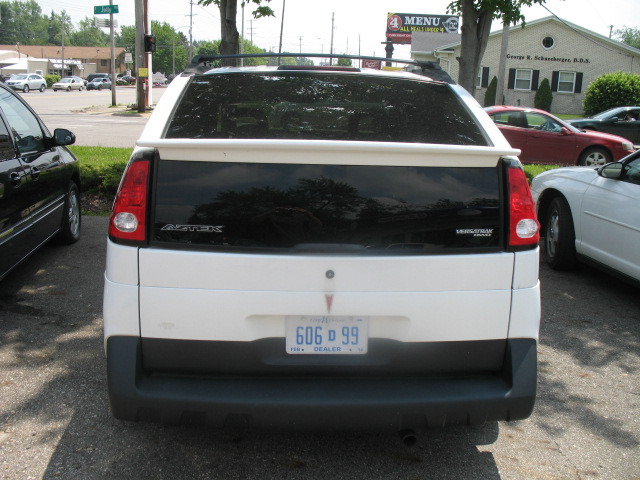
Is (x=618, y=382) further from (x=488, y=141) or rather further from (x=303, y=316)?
(x=303, y=316)

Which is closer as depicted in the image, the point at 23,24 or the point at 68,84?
the point at 68,84

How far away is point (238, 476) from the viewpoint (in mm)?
2969

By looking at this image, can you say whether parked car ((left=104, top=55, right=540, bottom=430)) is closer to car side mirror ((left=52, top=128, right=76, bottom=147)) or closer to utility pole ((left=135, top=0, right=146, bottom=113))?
car side mirror ((left=52, top=128, right=76, bottom=147))

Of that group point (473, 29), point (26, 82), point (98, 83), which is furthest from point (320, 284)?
point (98, 83)

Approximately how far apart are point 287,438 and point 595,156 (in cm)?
1354

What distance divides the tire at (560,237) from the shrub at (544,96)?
33620 millimetres

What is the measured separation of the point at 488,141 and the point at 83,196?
23.4 feet

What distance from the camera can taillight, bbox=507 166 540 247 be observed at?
2.76 m

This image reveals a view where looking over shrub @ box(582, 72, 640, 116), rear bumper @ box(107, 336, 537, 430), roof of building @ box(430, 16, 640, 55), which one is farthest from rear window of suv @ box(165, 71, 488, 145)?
roof of building @ box(430, 16, 640, 55)

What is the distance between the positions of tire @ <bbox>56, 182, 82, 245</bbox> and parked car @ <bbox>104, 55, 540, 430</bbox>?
4248mm

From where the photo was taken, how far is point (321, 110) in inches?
131

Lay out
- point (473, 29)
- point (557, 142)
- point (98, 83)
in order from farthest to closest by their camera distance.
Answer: point (98, 83), point (557, 142), point (473, 29)

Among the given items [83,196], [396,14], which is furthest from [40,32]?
[83,196]

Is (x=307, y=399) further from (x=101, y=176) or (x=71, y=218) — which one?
(x=101, y=176)
